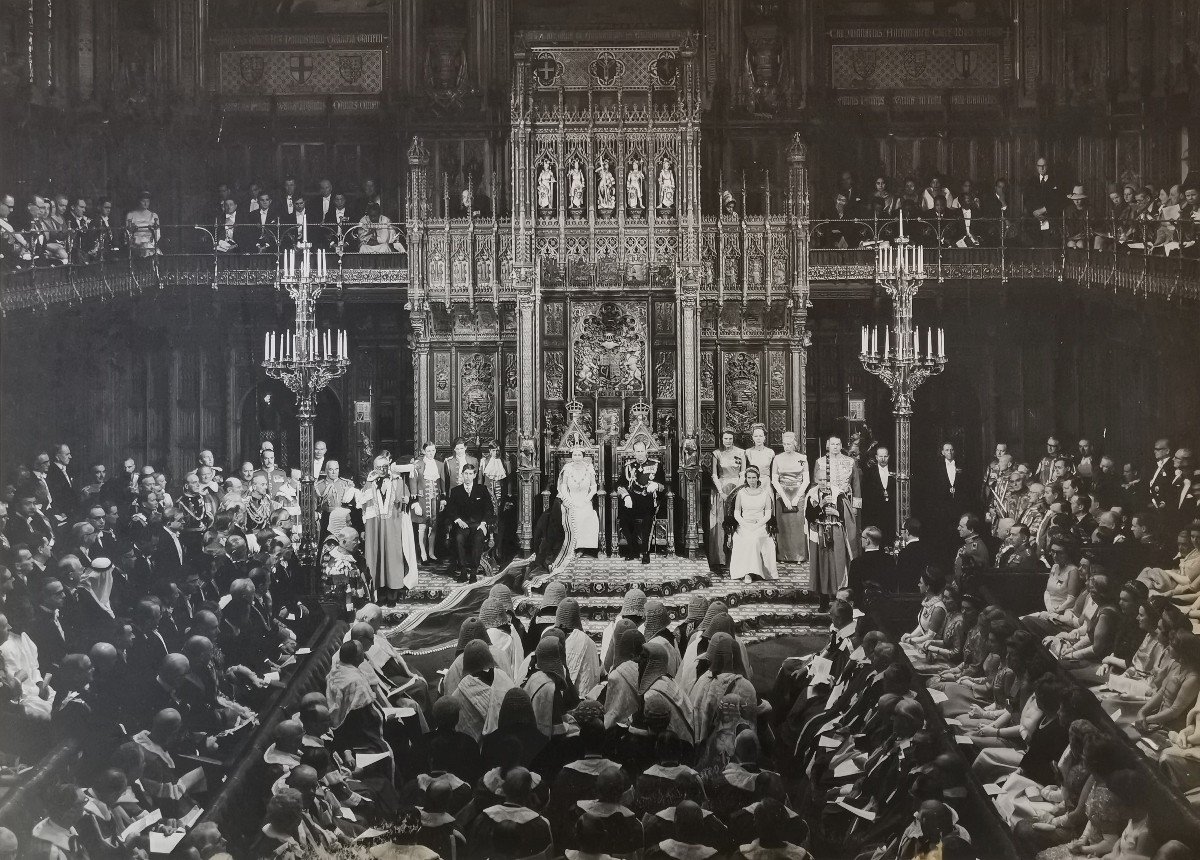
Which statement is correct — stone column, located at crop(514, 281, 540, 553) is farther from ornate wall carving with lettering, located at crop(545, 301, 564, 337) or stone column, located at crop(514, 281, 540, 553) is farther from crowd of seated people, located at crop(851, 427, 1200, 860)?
crowd of seated people, located at crop(851, 427, 1200, 860)

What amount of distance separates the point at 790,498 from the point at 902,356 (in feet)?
4.70

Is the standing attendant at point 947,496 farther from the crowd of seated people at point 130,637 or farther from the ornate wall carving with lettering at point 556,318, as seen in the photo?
the crowd of seated people at point 130,637

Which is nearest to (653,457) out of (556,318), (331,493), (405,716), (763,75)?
(556,318)

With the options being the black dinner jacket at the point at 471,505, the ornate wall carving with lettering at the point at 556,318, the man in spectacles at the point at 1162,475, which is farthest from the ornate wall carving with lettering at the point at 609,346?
the man in spectacles at the point at 1162,475

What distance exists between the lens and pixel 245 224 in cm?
917

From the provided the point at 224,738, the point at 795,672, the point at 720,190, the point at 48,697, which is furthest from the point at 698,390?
the point at 48,697

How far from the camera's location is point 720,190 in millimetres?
9047

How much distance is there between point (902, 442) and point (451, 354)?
12.0 feet

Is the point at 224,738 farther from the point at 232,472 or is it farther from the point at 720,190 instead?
the point at 720,190

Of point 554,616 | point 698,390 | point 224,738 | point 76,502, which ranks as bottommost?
point 224,738

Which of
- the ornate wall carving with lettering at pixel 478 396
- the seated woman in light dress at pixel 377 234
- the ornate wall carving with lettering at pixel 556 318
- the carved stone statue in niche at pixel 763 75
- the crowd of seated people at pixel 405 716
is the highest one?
the carved stone statue in niche at pixel 763 75

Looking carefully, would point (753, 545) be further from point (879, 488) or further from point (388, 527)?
point (388, 527)

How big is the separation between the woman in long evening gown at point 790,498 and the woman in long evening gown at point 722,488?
0.91ft

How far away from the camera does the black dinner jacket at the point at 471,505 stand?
9.06 m
